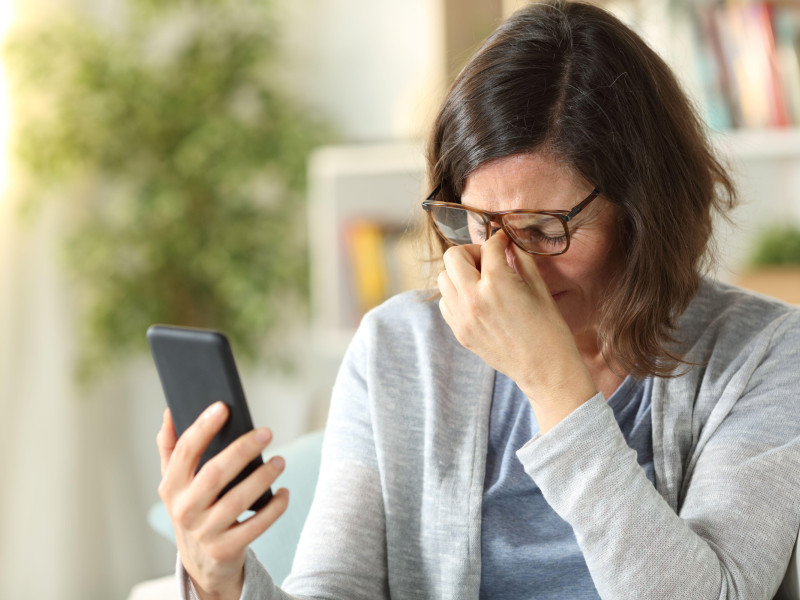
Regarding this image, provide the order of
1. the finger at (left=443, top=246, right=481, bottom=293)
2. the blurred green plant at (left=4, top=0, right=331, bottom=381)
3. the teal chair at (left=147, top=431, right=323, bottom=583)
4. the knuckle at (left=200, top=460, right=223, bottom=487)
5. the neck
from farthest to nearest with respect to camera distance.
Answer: the blurred green plant at (left=4, top=0, right=331, bottom=381) → the teal chair at (left=147, top=431, right=323, bottom=583) → the neck → the finger at (left=443, top=246, right=481, bottom=293) → the knuckle at (left=200, top=460, right=223, bottom=487)

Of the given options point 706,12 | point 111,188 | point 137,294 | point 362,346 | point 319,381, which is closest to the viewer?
point 362,346

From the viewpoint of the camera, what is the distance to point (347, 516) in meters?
1.04

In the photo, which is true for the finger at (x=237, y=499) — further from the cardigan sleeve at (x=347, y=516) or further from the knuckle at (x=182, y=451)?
the cardigan sleeve at (x=347, y=516)

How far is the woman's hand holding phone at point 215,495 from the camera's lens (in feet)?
2.40

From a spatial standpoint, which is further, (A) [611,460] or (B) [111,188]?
(B) [111,188]

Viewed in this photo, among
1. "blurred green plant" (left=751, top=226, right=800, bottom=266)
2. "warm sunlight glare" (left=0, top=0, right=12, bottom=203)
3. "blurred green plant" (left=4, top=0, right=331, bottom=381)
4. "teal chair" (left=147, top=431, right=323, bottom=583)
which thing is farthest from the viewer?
"blurred green plant" (left=4, top=0, right=331, bottom=381)

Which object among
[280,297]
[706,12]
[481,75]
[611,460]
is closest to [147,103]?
[280,297]

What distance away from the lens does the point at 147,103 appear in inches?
102

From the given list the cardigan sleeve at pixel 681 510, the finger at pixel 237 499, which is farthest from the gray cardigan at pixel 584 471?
the finger at pixel 237 499

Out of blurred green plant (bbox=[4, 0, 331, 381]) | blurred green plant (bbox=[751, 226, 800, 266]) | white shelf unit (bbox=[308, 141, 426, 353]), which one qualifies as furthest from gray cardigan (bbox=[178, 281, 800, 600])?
blurred green plant (bbox=[4, 0, 331, 381])

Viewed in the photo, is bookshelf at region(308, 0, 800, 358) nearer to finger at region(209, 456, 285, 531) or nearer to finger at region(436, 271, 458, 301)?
finger at region(436, 271, 458, 301)

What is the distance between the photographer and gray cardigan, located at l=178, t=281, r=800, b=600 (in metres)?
0.85

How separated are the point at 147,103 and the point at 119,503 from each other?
1.28 meters

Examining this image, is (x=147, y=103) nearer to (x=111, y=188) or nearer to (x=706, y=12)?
(x=111, y=188)
